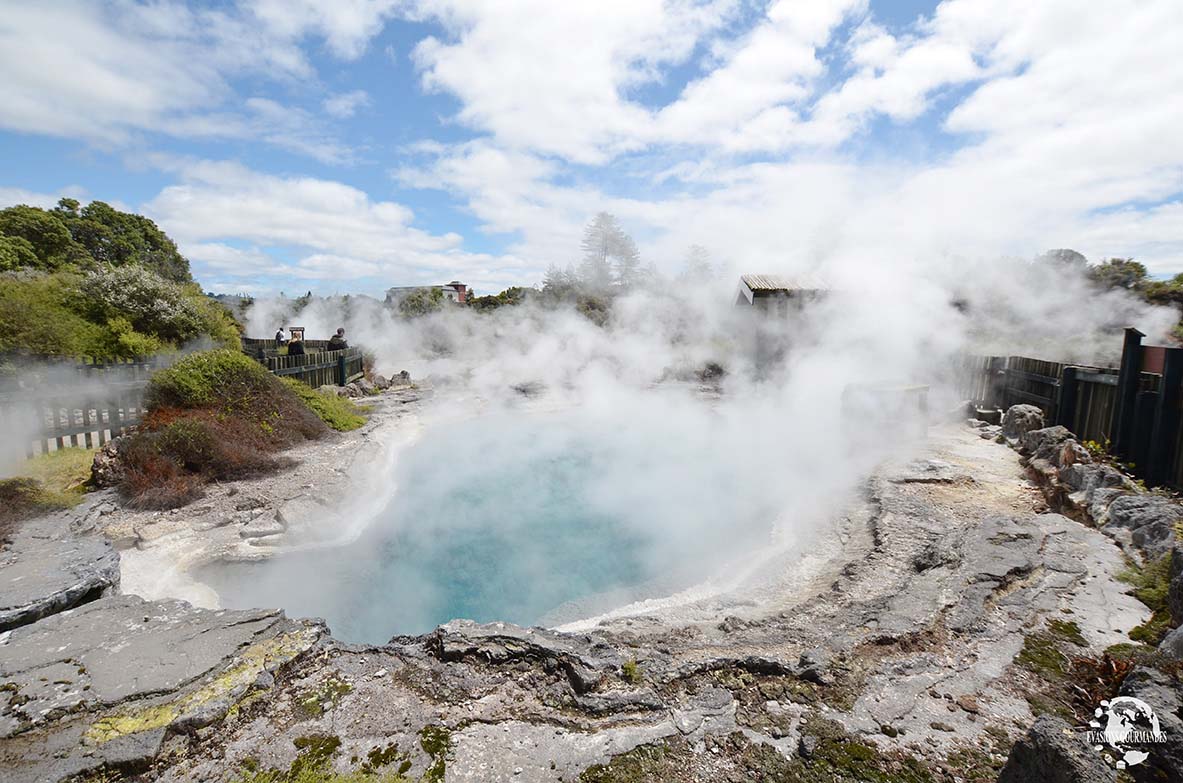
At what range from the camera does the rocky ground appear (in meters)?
2.52

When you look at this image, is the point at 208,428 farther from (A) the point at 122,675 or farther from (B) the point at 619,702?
(B) the point at 619,702

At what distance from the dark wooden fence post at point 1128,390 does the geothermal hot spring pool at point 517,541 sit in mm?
4393

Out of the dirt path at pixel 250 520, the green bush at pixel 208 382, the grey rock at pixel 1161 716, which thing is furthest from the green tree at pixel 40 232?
the grey rock at pixel 1161 716

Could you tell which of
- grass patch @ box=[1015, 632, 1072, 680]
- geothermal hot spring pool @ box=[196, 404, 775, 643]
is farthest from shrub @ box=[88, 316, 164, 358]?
grass patch @ box=[1015, 632, 1072, 680]

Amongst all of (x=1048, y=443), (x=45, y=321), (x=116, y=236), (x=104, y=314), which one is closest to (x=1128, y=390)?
(x=1048, y=443)

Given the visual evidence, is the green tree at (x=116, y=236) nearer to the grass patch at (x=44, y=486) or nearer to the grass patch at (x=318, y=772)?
the grass patch at (x=44, y=486)

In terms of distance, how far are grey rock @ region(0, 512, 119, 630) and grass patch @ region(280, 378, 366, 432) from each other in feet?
18.5

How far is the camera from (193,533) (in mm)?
5918

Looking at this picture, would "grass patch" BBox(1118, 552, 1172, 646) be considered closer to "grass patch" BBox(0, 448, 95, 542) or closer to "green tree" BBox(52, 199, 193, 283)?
"grass patch" BBox(0, 448, 95, 542)

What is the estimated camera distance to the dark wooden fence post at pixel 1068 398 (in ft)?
27.2

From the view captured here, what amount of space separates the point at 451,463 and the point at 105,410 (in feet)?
17.1

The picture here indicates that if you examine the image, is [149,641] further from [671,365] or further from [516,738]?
[671,365]

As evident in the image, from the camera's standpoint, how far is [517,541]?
7246 mm

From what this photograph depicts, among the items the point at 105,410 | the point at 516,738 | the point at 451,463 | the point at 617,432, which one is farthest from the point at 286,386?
the point at 516,738
